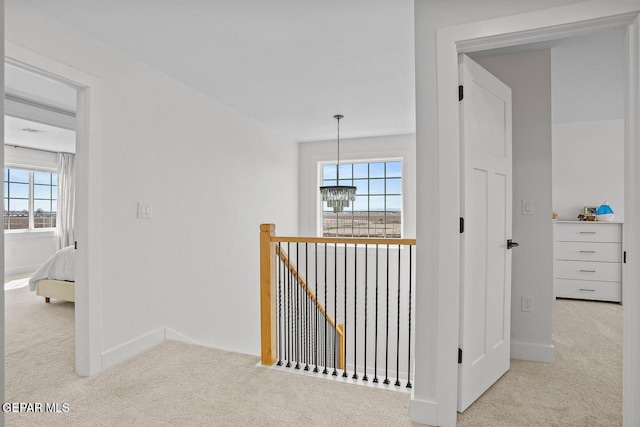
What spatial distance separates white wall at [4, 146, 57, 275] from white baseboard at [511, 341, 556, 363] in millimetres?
7661

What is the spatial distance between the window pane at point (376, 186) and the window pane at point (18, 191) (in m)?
6.38

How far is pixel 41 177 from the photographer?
7070mm

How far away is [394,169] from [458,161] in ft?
13.4

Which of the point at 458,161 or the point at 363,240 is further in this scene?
the point at 363,240

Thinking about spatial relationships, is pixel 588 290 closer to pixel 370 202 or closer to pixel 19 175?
pixel 370 202

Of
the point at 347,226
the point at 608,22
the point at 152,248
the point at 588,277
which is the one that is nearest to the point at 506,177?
Answer: the point at 608,22

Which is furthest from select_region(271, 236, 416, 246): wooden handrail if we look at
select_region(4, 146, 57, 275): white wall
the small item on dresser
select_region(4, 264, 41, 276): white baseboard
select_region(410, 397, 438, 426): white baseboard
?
select_region(4, 264, 41, 276): white baseboard

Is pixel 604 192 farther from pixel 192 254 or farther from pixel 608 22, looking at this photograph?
A: pixel 192 254

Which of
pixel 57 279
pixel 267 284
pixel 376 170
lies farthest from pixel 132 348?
pixel 376 170

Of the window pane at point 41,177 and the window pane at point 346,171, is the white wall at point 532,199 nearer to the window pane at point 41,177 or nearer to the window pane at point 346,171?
the window pane at point 346,171

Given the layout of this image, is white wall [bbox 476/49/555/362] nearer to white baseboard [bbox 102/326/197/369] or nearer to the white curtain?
white baseboard [bbox 102/326/197/369]

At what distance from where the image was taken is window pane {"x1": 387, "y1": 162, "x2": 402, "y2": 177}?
591cm

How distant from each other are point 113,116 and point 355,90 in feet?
7.11

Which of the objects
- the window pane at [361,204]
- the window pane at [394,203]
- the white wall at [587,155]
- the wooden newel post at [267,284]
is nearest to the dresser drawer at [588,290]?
the white wall at [587,155]
